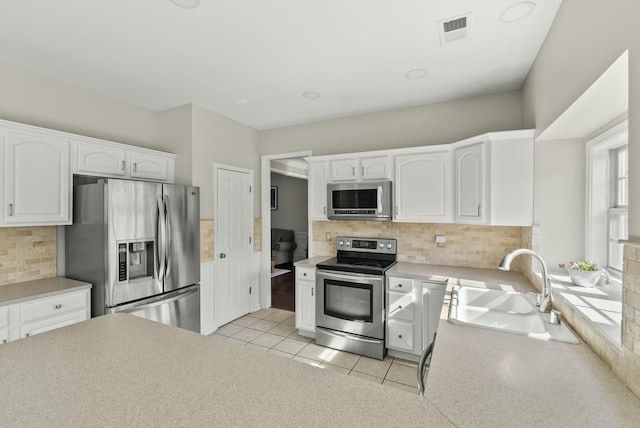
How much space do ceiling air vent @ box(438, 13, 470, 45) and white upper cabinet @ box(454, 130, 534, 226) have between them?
85cm

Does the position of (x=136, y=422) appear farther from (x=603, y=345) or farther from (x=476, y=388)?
(x=603, y=345)

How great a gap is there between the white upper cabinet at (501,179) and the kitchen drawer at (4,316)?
3.57 m

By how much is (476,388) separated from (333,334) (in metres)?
2.29

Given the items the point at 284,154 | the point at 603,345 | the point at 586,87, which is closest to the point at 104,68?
the point at 284,154

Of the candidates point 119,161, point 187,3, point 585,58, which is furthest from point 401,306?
point 119,161

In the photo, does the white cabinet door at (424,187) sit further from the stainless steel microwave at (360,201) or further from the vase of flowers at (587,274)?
the vase of flowers at (587,274)

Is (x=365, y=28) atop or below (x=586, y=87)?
atop

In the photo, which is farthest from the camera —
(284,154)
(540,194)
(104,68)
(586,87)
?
(284,154)

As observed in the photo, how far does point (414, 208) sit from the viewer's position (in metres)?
3.13

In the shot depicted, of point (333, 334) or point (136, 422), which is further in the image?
point (333, 334)

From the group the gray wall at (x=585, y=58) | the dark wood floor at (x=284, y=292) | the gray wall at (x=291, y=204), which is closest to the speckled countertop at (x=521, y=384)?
the gray wall at (x=585, y=58)

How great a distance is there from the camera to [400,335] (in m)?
2.90

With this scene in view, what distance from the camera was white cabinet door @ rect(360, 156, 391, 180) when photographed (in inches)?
128

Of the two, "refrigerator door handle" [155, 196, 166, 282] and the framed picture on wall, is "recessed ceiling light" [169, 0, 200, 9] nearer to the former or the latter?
"refrigerator door handle" [155, 196, 166, 282]
